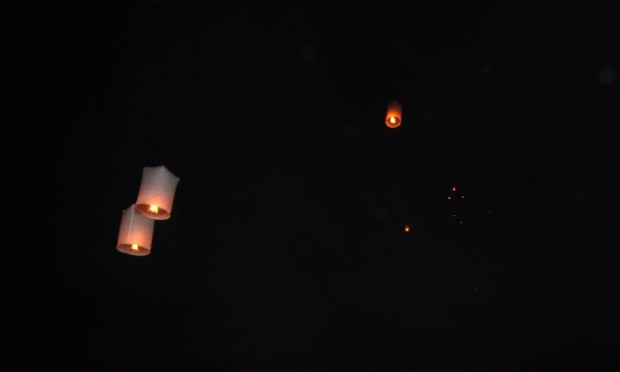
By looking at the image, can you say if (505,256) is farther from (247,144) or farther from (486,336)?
(247,144)

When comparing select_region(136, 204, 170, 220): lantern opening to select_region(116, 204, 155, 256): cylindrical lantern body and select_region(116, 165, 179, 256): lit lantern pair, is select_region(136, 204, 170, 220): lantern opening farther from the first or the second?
select_region(116, 204, 155, 256): cylindrical lantern body

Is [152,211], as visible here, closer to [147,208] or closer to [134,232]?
[147,208]

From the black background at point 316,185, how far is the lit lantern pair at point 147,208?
1042 millimetres

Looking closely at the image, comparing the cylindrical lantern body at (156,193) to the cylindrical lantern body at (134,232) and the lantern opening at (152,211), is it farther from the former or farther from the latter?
the cylindrical lantern body at (134,232)

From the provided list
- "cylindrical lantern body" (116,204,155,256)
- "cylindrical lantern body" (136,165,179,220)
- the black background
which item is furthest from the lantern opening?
the black background

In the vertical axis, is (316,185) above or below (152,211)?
above

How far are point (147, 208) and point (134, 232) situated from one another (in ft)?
0.89

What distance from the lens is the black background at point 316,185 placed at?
313 centimetres

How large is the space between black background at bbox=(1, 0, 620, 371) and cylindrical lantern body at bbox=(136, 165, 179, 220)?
113cm

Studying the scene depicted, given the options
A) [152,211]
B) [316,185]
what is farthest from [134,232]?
[316,185]

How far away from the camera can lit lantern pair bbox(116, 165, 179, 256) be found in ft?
7.60

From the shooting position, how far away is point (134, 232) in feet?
8.35

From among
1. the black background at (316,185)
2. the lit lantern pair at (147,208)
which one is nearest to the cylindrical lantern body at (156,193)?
the lit lantern pair at (147,208)

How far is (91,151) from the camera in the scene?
335cm
